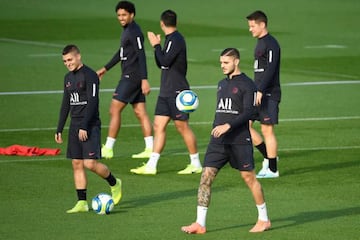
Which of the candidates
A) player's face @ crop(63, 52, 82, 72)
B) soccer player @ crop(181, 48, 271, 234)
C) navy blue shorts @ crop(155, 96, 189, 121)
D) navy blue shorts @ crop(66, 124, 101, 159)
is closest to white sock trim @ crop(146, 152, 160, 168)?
navy blue shorts @ crop(155, 96, 189, 121)

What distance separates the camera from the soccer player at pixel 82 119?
57.3ft

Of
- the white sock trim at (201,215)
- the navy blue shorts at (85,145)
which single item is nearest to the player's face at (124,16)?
the navy blue shorts at (85,145)

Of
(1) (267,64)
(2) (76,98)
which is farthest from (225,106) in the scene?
(1) (267,64)

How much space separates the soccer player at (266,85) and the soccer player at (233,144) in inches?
156

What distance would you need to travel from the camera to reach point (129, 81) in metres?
22.6

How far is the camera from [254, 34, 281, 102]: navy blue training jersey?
66.8 ft

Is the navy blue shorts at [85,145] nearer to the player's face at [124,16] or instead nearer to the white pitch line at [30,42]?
the player's face at [124,16]

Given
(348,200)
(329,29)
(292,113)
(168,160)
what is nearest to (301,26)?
(329,29)

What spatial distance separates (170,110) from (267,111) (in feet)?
5.52

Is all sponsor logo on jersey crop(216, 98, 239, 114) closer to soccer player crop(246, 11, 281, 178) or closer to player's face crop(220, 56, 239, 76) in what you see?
player's face crop(220, 56, 239, 76)

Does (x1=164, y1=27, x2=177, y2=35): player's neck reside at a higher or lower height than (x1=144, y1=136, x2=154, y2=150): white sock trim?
higher

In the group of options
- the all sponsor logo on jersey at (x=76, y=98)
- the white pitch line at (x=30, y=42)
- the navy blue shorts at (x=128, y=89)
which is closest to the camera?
the all sponsor logo on jersey at (x=76, y=98)

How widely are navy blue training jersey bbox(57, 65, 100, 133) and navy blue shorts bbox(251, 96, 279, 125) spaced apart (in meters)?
3.87

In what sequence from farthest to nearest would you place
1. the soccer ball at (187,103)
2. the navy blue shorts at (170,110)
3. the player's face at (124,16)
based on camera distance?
the player's face at (124,16)
the navy blue shorts at (170,110)
the soccer ball at (187,103)
